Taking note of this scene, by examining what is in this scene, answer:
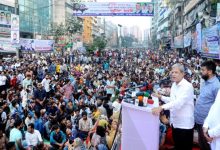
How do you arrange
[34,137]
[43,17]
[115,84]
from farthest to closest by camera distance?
[43,17]
[115,84]
[34,137]

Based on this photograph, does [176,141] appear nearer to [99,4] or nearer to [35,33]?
[99,4]

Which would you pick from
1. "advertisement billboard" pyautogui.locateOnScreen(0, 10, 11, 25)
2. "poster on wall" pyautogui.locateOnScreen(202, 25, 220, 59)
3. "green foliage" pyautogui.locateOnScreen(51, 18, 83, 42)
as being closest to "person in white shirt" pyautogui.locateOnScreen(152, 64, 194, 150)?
"poster on wall" pyautogui.locateOnScreen(202, 25, 220, 59)

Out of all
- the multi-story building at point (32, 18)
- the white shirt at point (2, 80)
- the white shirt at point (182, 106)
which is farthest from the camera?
the multi-story building at point (32, 18)

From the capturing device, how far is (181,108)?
12.9ft

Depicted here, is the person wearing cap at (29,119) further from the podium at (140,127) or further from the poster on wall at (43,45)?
the poster on wall at (43,45)

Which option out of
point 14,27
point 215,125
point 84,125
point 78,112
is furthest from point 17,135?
point 14,27

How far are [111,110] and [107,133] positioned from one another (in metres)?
2.85

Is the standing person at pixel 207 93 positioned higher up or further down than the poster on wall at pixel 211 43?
further down

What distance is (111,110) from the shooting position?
32.6 feet

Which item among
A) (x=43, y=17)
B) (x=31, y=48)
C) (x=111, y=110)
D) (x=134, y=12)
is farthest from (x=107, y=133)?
(x=43, y=17)

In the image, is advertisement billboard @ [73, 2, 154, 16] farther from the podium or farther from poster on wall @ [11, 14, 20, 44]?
the podium

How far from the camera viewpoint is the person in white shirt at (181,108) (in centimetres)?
383

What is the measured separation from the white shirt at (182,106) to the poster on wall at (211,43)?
7.72 meters

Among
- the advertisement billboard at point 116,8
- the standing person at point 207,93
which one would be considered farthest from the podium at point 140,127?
the advertisement billboard at point 116,8
